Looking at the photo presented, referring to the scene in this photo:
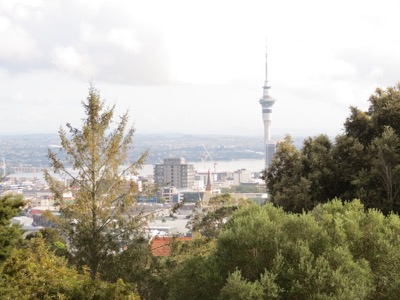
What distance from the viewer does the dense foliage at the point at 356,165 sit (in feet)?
42.5

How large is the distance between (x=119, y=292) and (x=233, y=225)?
1.90 m

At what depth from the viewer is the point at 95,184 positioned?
12180mm

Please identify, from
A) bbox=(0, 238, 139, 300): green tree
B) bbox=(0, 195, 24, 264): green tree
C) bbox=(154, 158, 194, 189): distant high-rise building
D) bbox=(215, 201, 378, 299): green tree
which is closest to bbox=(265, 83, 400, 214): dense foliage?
bbox=(215, 201, 378, 299): green tree

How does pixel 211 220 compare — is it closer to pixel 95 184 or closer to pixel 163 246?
pixel 163 246

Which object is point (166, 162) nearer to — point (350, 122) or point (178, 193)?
point (178, 193)

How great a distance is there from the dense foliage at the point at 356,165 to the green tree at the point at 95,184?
3582 mm

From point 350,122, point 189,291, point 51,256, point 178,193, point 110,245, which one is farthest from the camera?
point 178,193

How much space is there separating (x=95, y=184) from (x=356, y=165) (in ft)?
17.2

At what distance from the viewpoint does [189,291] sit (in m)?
9.98

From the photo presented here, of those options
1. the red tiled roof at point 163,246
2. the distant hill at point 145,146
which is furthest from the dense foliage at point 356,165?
the distant hill at point 145,146

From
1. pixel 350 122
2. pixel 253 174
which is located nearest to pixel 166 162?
pixel 253 174

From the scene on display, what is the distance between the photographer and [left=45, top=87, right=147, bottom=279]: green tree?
39.7 feet

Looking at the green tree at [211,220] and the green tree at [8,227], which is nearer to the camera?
the green tree at [8,227]

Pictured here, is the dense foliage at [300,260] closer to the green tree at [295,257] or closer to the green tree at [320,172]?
the green tree at [295,257]
